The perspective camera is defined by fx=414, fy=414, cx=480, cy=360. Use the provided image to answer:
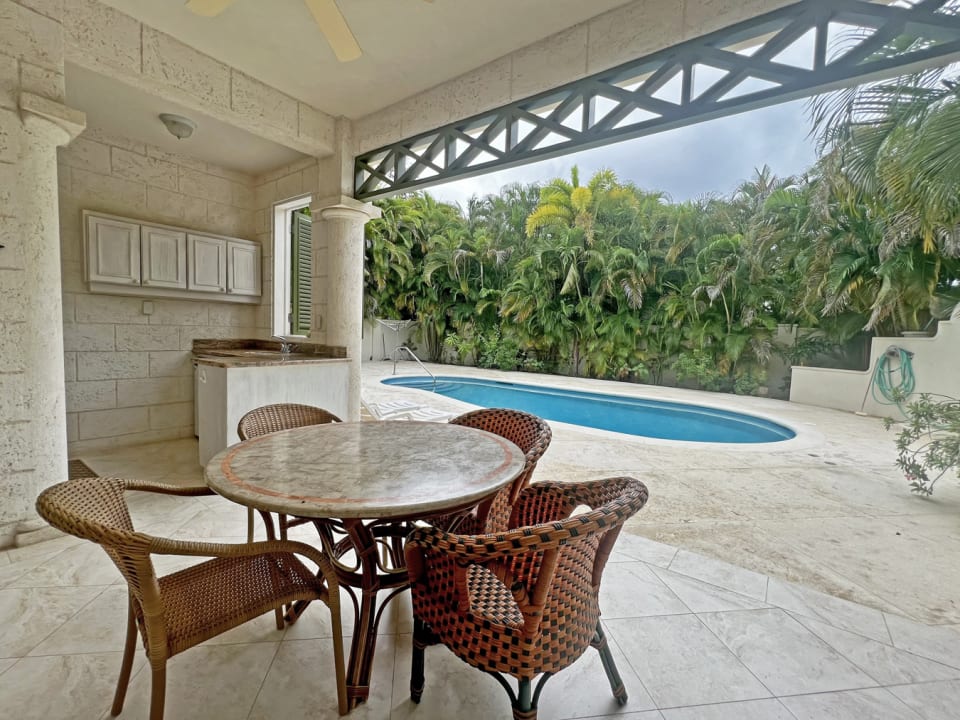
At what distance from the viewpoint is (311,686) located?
134cm

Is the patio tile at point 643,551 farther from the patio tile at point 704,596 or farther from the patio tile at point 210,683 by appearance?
the patio tile at point 210,683

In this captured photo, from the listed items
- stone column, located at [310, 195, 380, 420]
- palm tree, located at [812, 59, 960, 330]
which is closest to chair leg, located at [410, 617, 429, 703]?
stone column, located at [310, 195, 380, 420]

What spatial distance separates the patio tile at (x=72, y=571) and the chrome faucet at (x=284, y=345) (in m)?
2.23

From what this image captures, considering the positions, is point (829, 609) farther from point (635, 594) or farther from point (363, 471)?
point (363, 471)

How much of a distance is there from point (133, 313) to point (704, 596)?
5.04 metres

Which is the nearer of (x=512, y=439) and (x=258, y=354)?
(x=512, y=439)

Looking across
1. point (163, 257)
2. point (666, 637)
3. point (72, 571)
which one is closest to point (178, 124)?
point (163, 257)

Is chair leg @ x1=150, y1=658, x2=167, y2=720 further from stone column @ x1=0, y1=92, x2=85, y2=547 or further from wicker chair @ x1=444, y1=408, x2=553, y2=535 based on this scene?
stone column @ x1=0, y1=92, x2=85, y2=547

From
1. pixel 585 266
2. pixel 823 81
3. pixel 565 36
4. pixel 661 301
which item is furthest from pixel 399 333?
pixel 823 81

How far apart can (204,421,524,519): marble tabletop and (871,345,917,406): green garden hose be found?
7.32 meters

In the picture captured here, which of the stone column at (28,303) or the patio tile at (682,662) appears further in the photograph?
the stone column at (28,303)

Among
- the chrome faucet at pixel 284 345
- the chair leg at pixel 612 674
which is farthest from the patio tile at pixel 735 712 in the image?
the chrome faucet at pixel 284 345

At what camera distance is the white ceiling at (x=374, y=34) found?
2.45m

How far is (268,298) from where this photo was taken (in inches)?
184
